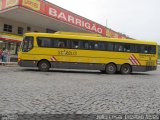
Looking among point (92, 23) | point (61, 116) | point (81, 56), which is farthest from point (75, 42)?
point (92, 23)

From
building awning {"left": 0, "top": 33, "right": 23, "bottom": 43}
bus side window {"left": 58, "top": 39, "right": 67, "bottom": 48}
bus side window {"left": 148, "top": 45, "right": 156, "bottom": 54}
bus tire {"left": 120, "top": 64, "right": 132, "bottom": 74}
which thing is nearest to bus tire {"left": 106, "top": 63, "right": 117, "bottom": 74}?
bus tire {"left": 120, "top": 64, "right": 132, "bottom": 74}

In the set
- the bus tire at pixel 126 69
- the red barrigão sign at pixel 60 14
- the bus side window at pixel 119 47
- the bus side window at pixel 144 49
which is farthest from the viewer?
the red barrigão sign at pixel 60 14

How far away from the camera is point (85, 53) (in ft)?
68.5

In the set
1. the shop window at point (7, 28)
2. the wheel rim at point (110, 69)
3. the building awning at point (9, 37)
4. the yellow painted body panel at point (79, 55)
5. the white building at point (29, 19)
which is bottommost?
the wheel rim at point (110, 69)

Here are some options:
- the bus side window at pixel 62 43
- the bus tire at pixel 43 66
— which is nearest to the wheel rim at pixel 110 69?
the bus side window at pixel 62 43

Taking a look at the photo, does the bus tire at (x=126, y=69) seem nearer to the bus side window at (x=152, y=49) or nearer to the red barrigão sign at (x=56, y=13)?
the bus side window at (x=152, y=49)

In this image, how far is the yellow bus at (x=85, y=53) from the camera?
65.8 ft

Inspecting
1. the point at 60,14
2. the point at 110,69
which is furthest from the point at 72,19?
the point at 110,69

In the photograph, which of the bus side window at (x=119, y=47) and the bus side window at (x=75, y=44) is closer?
the bus side window at (x=75, y=44)

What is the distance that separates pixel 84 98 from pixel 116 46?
45.4 ft

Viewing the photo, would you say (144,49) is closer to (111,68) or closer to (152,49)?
(152,49)

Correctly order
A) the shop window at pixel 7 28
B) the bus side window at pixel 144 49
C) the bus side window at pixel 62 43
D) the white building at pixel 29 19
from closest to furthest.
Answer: the bus side window at pixel 62 43, the bus side window at pixel 144 49, the white building at pixel 29 19, the shop window at pixel 7 28

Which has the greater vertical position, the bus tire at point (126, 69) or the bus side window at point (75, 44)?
the bus side window at point (75, 44)

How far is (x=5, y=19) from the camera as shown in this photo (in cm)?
3362
